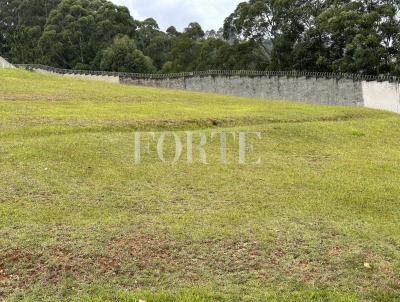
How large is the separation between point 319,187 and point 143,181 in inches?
123

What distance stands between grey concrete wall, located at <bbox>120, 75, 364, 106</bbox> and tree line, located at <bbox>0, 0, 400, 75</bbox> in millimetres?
2012

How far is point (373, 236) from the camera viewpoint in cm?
682

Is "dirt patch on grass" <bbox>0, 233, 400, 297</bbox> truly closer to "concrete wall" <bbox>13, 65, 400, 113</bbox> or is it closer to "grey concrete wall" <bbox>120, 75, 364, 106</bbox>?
"concrete wall" <bbox>13, 65, 400, 113</bbox>

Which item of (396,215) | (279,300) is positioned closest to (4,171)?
(279,300)

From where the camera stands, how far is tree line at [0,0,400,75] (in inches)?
1362

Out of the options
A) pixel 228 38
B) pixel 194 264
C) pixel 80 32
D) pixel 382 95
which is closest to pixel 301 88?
pixel 382 95

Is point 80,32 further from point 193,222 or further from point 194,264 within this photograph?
point 194,264

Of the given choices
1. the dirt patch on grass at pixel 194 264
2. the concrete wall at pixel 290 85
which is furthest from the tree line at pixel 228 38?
the dirt patch on grass at pixel 194 264

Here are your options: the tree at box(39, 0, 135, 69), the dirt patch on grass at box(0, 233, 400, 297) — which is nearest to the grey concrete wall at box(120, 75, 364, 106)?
the tree at box(39, 0, 135, 69)

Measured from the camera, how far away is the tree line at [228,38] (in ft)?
113

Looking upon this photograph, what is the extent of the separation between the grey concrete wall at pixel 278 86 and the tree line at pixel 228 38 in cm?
201

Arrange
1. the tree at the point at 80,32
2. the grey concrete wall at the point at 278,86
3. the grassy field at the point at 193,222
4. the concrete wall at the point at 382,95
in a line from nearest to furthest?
the grassy field at the point at 193,222
the concrete wall at the point at 382,95
the grey concrete wall at the point at 278,86
the tree at the point at 80,32

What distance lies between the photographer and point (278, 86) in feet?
127

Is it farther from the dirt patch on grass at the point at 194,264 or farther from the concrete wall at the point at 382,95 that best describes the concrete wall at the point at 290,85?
the dirt patch on grass at the point at 194,264
